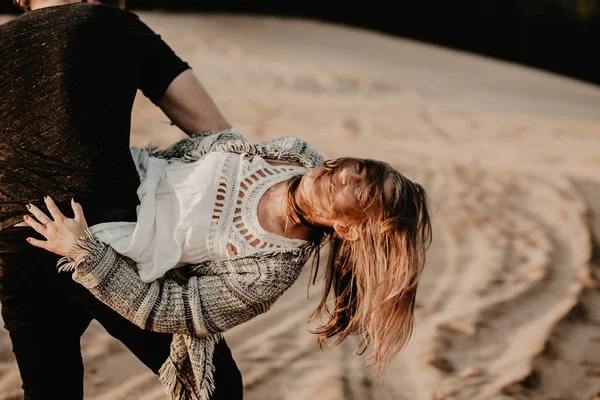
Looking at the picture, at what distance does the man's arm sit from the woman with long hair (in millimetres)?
219

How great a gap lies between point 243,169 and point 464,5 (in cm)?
1721

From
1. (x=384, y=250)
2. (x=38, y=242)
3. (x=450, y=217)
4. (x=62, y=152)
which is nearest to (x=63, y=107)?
(x=62, y=152)

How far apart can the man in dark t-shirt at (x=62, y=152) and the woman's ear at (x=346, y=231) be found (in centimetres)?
58

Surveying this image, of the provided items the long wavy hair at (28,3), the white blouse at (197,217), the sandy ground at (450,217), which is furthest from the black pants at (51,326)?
the sandy ground at (450,217)

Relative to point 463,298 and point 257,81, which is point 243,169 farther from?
point 257,81

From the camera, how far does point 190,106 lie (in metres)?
2.51

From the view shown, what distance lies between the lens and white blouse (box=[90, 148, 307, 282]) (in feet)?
6.98

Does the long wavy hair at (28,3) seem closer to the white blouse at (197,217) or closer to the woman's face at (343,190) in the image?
the white blouse at (197,217)

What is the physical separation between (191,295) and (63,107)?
707mm

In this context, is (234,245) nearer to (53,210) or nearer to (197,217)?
(197,217)

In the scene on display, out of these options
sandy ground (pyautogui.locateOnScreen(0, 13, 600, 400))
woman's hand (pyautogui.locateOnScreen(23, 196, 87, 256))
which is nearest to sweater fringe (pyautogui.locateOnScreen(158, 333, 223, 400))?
woman's hand (pyautogui.locateOnScreen(23, 196, 87, 256))

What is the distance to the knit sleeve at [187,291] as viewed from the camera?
203 centimetres

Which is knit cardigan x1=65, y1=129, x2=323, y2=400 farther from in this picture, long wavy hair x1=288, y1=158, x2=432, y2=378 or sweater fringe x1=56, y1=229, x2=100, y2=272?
long wavy hair x1=288, y1=158, x2=432, y2=378

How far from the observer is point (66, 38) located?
203cm
